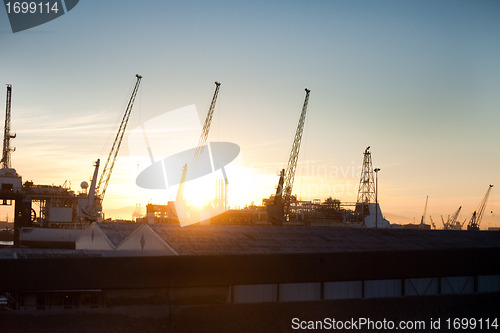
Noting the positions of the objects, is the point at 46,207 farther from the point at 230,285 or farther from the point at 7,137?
the point at 230,285

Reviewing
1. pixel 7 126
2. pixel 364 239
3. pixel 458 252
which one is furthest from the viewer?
pixel 7 126

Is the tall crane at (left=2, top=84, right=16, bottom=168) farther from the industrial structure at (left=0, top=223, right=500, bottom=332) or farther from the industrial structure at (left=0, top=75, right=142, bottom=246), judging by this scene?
the industrial structure at (left=0, top=223, right=500, bottom=332)

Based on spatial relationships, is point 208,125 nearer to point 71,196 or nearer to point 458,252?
point 71,196

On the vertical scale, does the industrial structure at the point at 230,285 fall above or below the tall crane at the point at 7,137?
below

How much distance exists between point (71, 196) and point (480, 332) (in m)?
130

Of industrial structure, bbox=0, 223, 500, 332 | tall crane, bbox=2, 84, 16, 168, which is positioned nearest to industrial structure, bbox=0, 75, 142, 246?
tall crane, bbox=2, 84, 16, 168

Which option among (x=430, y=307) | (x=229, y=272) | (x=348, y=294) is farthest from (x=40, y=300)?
(x=430, y=307)

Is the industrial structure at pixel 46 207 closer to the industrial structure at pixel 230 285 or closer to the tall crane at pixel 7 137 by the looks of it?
the tall crane at pixel 7 137

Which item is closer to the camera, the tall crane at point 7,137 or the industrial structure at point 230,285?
the industrial structure at point 230,285

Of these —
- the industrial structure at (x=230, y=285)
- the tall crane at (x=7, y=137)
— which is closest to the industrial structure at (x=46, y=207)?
the tall crane at (x=7, y=137)

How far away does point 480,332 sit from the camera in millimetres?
35812

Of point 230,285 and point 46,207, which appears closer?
point 230,285

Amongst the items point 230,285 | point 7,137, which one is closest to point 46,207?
point 7,137

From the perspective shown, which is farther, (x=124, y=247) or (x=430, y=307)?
(x=124, y=247)
